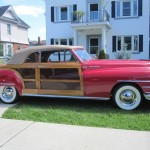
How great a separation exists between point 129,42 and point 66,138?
20.0 meters

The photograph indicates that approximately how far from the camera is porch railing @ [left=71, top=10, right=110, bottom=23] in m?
23.2

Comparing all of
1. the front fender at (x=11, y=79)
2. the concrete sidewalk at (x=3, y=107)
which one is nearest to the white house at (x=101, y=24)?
the front fender at (x=11, y=79)

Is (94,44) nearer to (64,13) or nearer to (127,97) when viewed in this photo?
(64,13)

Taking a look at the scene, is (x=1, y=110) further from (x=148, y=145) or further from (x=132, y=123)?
(x=148, y=145)

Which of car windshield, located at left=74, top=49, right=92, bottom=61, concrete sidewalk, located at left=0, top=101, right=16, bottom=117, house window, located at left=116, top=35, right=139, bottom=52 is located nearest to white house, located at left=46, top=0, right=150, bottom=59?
house window, located at left=116, top=35, right=139, bottom=52

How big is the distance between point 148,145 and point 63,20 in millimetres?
21881

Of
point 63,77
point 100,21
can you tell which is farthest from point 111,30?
point 63,77

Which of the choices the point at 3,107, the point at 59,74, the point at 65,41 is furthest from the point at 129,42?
the point at 3,107

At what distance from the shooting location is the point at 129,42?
24156 mm

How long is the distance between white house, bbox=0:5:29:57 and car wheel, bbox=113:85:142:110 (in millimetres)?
30695

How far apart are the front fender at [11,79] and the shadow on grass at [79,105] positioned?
1.66ft

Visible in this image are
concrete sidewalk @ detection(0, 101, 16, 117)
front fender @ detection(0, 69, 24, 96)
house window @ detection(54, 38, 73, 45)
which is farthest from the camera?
house window @ detection(54, 38, 73, 45)

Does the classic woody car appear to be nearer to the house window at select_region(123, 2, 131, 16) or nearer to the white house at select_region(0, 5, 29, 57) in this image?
the house window at select_region(123, 2, 131, 16)

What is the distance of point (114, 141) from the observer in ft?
16.3
